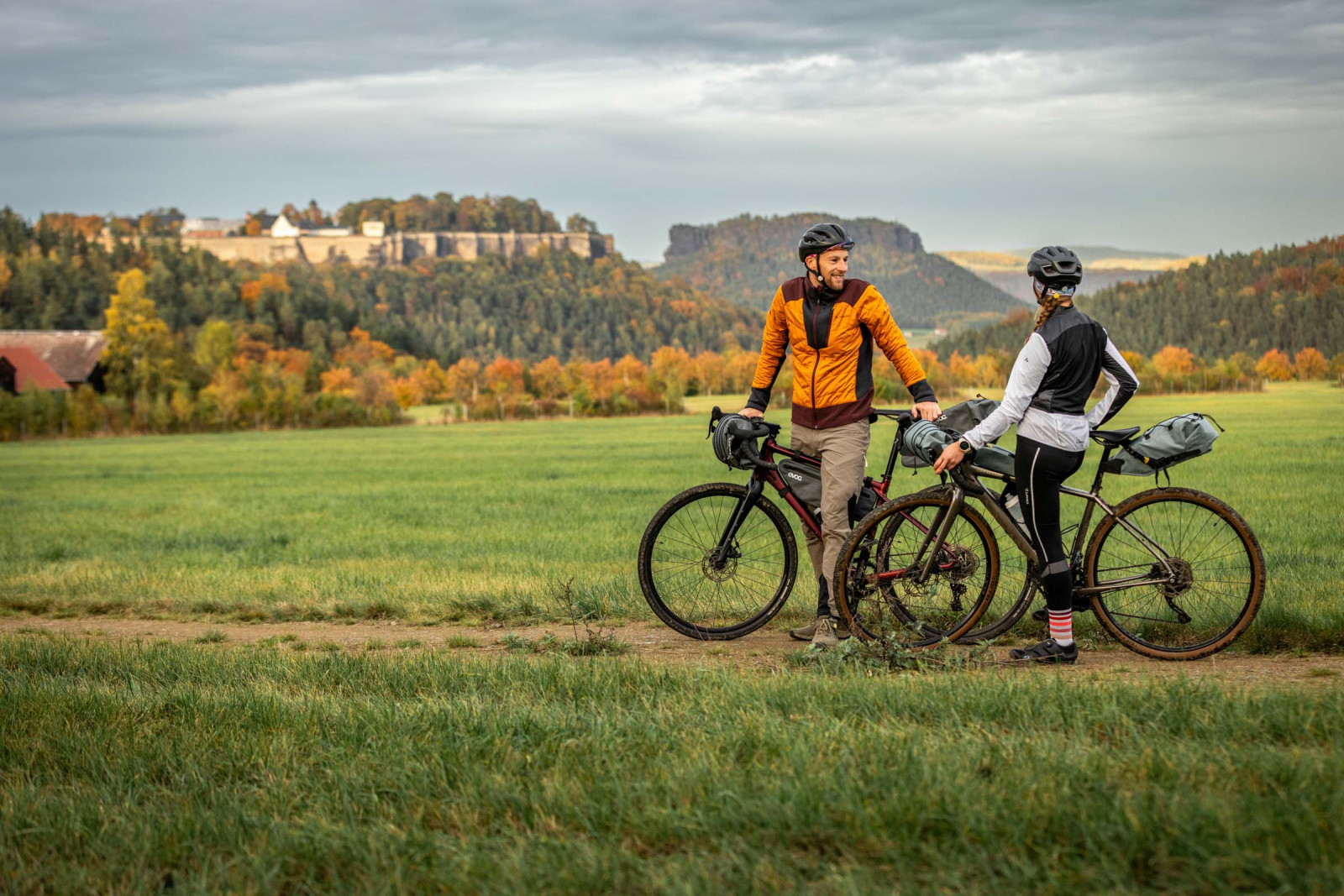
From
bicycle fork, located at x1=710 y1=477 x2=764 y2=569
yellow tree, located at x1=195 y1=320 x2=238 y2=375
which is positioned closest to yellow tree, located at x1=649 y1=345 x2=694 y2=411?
yellow tree, located at x1=195 y1=320 x2=238 y2=375

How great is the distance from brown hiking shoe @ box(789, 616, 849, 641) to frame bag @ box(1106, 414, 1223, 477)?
1905 mm

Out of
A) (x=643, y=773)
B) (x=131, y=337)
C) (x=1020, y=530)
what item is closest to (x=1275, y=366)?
(x=1020, y=530)

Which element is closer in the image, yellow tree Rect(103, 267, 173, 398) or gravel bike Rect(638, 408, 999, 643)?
gravel bike Rect(638, 408, 999, 643)

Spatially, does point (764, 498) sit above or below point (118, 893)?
above

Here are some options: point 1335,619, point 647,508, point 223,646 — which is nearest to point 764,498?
point 1335,619

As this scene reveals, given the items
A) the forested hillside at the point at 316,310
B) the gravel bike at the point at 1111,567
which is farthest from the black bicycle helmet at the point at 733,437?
the forested hillside at the point at 316,310

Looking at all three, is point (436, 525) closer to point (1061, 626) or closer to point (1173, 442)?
point (1061, 626)

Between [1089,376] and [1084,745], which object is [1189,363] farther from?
[1084,745]

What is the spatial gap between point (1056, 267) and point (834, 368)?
145 centimetres

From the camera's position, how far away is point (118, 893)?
138 inches

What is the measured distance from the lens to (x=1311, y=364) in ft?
64.3

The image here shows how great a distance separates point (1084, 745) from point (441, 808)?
2475 mm

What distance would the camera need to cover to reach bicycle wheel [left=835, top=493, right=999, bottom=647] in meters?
6.59

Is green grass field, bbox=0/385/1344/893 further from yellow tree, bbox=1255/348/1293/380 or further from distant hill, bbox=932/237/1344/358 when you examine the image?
yellow tree, bbox=1255/348/1293/380
